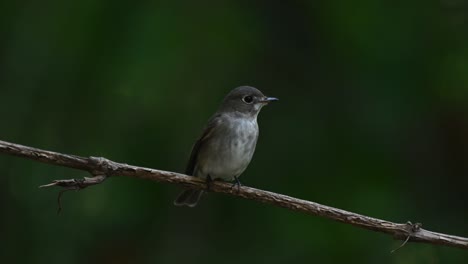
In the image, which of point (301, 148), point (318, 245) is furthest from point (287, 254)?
point (301, 148)

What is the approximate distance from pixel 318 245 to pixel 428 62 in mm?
1664

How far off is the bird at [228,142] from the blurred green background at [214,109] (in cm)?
41

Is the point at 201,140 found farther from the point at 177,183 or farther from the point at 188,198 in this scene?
the point at 177,183

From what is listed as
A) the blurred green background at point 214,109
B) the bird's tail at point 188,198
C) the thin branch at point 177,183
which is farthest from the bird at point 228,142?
the thin branch at point 177,183

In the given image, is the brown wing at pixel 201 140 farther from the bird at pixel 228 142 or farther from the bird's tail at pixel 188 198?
the bird's tail at pixel 188 198

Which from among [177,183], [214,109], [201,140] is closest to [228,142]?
[201,140]

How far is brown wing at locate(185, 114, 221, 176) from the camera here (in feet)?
19.9

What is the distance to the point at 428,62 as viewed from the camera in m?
6.52

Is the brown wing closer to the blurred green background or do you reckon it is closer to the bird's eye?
the bird's eye

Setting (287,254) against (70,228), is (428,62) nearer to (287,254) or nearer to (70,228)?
(287,254)

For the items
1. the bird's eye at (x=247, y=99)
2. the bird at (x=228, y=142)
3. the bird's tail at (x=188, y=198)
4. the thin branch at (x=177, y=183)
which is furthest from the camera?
the bird's eye at (x=247, y=99)

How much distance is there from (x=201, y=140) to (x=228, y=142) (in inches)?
9.9

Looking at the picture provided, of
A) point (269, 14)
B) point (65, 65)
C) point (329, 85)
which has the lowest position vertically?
point (65, 65)

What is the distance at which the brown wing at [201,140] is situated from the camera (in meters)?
6.08
